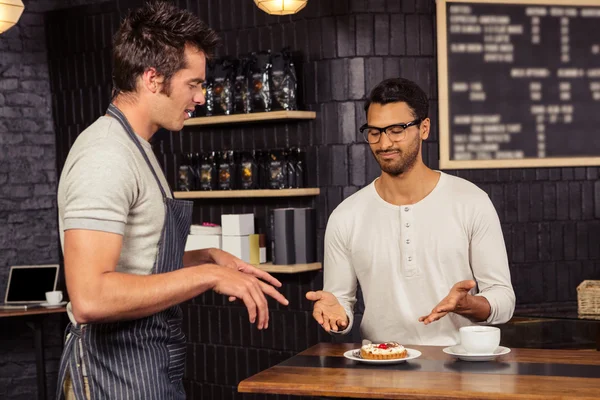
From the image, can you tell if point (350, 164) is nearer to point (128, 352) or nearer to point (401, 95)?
point (401, 95)

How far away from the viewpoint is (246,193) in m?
4.90

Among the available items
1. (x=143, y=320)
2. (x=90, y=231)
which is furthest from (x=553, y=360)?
(x=90, y=231)

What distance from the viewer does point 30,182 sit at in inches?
227

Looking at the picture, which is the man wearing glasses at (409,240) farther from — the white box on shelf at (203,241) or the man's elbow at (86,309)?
the white box on shelf at (203,241)

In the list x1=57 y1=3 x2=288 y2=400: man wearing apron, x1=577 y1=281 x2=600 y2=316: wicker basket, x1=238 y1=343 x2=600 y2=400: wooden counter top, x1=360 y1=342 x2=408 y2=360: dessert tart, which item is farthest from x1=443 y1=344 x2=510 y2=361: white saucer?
x1=577 y1=281 x2=600 y2=316: wicker basket

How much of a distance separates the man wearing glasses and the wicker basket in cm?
147

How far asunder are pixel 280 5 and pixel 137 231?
2.60 m

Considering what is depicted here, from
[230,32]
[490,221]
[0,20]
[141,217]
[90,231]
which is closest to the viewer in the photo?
[90,231]

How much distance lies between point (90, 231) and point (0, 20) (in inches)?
118

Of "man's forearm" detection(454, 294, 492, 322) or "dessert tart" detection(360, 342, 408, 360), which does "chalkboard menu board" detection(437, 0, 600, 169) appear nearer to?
"man's forearm" detection(454, 294, 492, 322)

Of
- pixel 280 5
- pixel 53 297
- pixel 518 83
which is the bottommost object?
pixel 53 297

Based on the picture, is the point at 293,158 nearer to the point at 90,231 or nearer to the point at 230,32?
the point at 230,32

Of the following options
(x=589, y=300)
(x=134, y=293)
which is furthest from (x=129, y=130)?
(x=589, y=300)

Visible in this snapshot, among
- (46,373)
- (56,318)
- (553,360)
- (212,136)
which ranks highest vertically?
(212,136)
